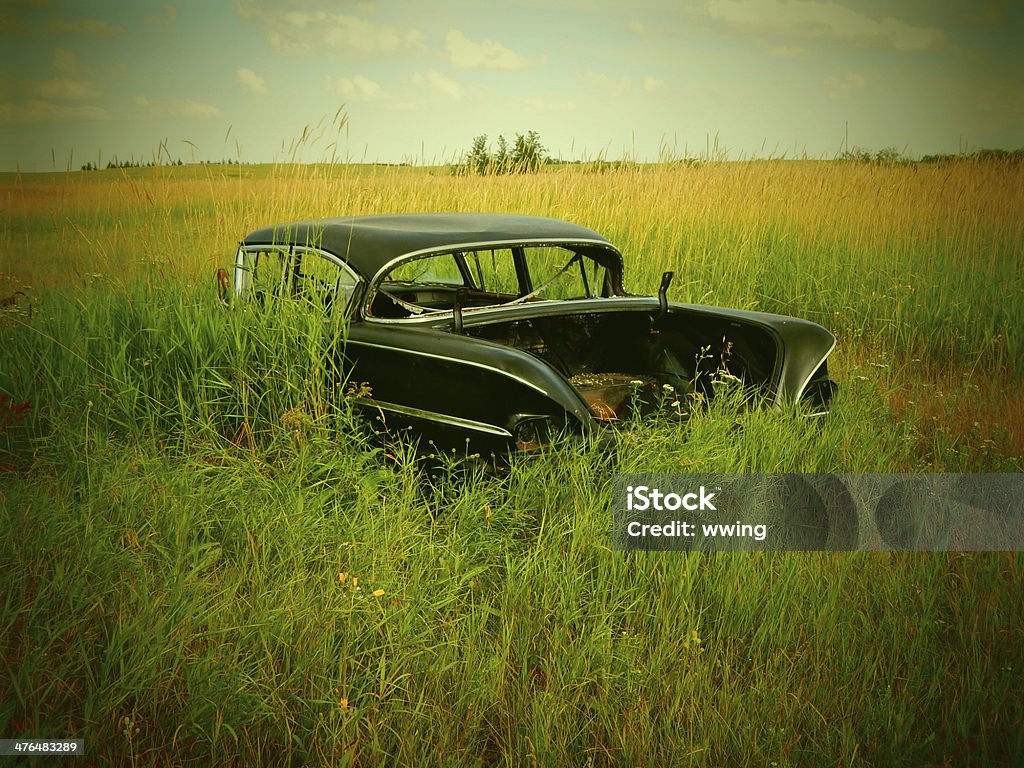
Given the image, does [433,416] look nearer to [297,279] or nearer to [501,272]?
[297,279]

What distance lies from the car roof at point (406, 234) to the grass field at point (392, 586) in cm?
38

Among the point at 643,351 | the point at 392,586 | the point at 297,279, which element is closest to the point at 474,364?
the point at 392,586

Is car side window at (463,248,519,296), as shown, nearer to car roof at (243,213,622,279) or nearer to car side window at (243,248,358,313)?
car roof at (243,213,622,279)

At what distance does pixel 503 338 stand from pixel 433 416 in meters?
0.97

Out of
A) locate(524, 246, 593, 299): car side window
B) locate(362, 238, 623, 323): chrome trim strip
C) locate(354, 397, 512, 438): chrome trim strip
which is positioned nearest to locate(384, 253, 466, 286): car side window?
locate(362, 238, 623, 323): chrome trim strip

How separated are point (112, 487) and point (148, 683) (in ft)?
3.48

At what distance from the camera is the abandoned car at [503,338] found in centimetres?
301

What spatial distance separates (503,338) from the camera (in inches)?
159

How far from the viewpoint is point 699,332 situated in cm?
403

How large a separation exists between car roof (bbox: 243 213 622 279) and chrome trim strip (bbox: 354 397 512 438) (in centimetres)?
59

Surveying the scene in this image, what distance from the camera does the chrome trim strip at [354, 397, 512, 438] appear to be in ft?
9.81

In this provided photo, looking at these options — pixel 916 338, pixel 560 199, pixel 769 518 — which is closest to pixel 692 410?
pixel 769 518

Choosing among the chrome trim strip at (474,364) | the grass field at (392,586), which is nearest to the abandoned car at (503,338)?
the chrome trim strip at (474,364)

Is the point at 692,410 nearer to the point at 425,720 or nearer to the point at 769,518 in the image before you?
the point at 769,518
